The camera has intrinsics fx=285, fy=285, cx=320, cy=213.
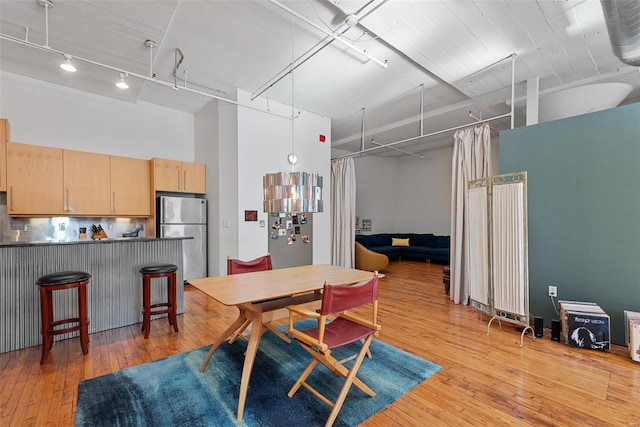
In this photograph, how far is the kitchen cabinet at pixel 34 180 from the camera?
12.9ft

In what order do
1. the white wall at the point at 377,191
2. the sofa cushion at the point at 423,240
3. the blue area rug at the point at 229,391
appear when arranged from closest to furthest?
the blue area rug at the point at 229,391, the sofa cushion at the point at 423,240, the white wall at the point at 377,191

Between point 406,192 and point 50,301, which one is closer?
point 50,301

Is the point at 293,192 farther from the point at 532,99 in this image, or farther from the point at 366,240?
the point at 366,240

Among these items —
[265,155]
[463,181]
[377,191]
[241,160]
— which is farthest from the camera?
[377,191]

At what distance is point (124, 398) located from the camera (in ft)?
6.72

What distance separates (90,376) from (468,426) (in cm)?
288

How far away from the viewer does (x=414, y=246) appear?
876cm

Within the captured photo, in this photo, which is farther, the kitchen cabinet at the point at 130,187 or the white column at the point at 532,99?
the kitchen cabinet at the point at 130,187

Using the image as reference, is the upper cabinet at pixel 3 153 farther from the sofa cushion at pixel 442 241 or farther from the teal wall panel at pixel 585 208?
the sofa cushion at pixel 442 241

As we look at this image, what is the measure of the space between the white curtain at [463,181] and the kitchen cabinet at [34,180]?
6.15 meters

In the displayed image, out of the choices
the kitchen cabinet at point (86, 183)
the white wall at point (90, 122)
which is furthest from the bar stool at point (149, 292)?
the white wall at point (90, 122)

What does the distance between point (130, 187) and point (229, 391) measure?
4220 mm

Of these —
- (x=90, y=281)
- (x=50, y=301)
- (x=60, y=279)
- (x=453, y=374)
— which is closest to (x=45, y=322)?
(x=50, y=301)

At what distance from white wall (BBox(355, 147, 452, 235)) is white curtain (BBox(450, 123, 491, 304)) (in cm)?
404
